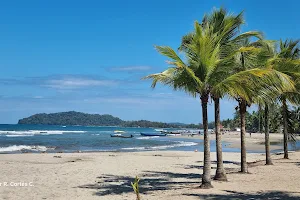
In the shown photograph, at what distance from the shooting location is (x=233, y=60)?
11.3m

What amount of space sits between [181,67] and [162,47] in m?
0.87

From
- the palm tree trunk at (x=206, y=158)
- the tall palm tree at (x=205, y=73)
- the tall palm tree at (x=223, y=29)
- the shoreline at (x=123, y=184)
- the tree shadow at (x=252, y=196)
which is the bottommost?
the shoreline at (x=123, y=184)

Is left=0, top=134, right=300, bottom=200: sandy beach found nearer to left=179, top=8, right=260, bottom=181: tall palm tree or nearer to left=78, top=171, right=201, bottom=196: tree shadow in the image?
left=78, top=171, right=201, bottom=196: tree shadow

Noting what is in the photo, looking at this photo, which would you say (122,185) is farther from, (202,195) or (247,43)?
(247,43)

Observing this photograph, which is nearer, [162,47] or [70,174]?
[162,47]

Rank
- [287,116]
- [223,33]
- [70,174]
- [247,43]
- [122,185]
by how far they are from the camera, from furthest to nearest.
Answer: [287,116] → [70,174] → [247,43] → [122,185] → [223,33]

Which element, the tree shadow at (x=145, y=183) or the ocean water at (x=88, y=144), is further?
the ocean water at (x=88, y=144)

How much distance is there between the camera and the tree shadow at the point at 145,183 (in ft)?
38.4

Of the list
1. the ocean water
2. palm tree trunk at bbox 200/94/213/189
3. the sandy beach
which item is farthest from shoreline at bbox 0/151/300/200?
the ocean water

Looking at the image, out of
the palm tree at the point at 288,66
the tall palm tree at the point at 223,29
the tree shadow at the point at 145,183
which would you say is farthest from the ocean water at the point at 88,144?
the tall palm tree at the point at 223,29

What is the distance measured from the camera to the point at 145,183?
13.2 metres

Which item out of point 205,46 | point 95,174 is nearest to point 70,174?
point 95,174

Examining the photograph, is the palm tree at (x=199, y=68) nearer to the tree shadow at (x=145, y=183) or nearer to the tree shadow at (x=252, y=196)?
the tree shadow at (x=252, y=196)

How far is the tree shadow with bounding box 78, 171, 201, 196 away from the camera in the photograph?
1170cm
